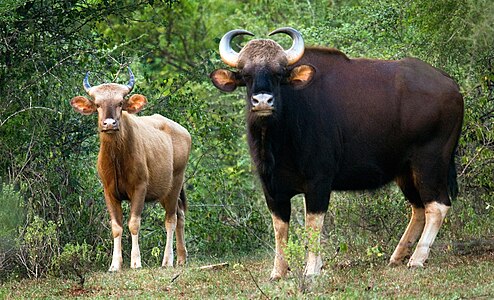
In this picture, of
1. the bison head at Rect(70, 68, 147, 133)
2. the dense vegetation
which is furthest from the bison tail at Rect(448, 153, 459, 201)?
the bison head at Rect(70, 68, 147, 133)

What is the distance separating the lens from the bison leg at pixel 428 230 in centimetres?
1137

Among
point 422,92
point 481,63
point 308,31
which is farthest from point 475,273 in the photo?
point 308,31

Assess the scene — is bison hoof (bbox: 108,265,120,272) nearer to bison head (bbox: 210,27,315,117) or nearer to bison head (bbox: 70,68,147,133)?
bison head (bbox: 70,68,147,133)

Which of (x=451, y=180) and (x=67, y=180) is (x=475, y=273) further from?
(x=67, y=180)

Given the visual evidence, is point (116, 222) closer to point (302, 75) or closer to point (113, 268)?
point (113, 268)

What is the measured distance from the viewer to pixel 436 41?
41.3ft

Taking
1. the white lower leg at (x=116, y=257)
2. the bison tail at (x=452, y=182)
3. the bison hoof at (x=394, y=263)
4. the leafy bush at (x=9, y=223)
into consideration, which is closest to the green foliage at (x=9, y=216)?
the leafy bush at (x=9, y=223)

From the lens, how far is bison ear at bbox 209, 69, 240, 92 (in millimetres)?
11055

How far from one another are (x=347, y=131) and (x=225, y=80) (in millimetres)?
1459

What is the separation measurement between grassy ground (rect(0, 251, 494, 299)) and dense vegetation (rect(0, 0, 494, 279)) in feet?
1.64

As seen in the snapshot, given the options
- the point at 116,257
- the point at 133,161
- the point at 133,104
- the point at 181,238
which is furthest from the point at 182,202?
the point at 133,104

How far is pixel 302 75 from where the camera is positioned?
10938mm

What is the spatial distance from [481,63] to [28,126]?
19.3ft

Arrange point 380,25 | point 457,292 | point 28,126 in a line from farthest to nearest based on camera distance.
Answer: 1. point 380,25
2. point 28,126
3. point 457,292
